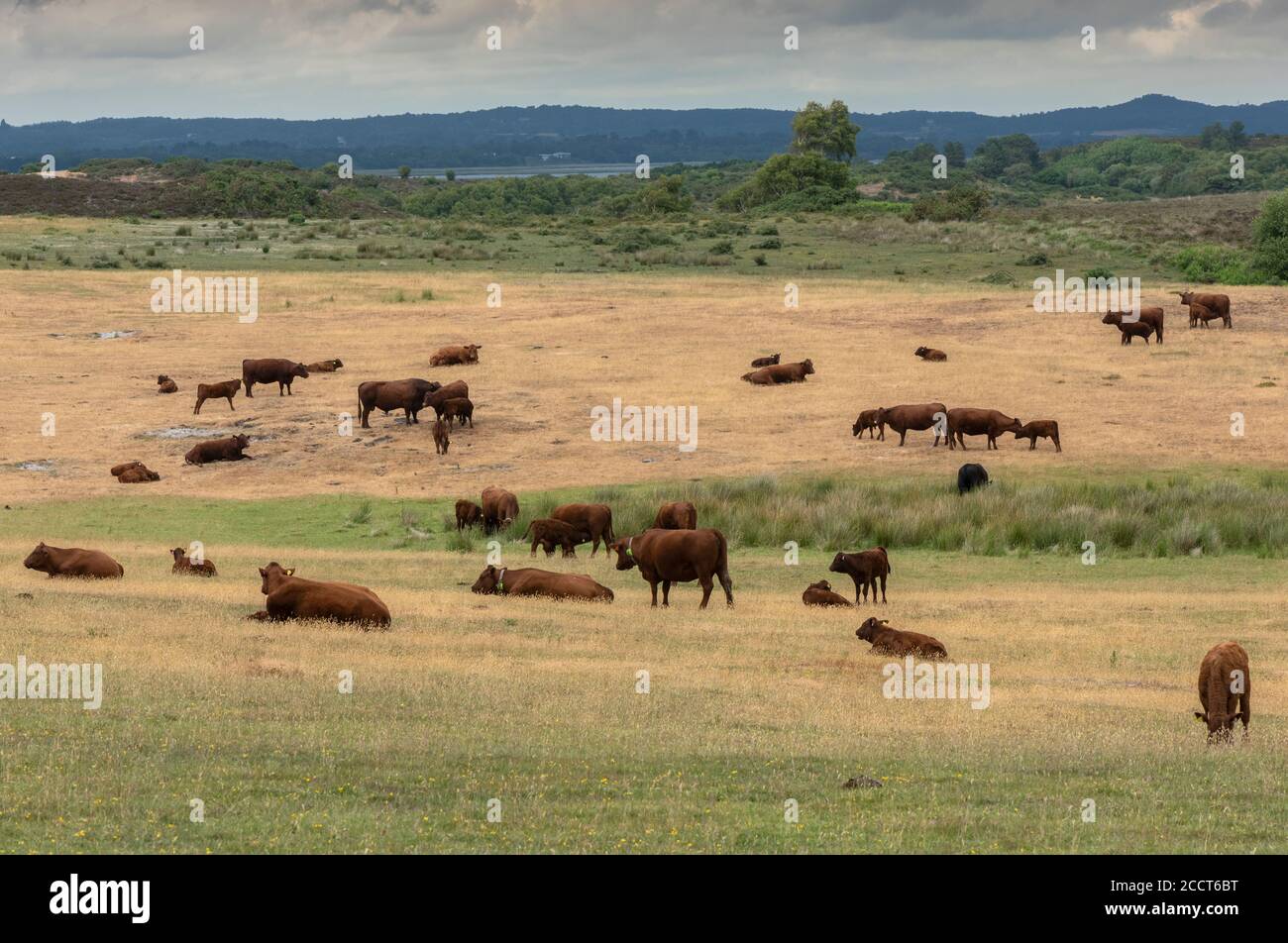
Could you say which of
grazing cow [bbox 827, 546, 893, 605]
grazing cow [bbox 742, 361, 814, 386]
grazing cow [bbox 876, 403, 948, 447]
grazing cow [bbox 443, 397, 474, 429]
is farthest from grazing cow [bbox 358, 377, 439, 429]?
grazing cow [bbox 827, 546, 893, 605]

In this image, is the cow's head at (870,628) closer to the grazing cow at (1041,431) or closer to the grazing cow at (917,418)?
the grazing cow at (917,418)

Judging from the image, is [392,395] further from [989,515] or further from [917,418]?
[989,515]

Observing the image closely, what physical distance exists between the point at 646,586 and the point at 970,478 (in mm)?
11213

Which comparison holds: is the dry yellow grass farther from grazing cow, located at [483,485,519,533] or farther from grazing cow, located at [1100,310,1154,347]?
grazing cow, located at [483,485,519,533]

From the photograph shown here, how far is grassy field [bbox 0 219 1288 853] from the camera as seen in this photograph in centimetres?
1144

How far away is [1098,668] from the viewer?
784 inches

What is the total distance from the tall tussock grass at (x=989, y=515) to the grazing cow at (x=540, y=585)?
789 centimetres

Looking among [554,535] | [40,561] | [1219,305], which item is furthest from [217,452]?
[1219,305]

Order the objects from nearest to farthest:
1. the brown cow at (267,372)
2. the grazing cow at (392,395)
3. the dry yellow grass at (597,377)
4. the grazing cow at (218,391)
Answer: the dry yellow grass at (597,377) < the grazing cow at (392,395) < the grazing cow at (218,391) < the brown cow at (267,372)

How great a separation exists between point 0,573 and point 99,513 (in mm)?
9913

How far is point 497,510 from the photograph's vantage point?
3238 cm

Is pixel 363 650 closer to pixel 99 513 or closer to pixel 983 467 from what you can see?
pixel 99 513

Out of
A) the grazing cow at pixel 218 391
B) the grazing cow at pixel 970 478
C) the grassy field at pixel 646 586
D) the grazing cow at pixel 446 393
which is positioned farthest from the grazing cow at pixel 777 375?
the grazing cow at pixel 218 391

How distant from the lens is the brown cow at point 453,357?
50922mm
